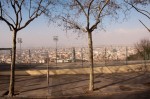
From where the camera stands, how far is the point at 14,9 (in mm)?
16547

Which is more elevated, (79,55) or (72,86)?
(79,55)

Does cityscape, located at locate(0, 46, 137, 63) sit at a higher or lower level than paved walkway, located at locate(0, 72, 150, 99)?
higher

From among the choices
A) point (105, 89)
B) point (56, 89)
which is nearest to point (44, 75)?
point (56, 89)

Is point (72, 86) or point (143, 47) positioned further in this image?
point (143, 47)

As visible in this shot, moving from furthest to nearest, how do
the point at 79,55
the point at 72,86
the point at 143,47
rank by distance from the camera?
the point at 143,47 < the point at 79,55 < the point at 72,86

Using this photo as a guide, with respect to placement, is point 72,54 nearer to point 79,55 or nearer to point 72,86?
point 79,55

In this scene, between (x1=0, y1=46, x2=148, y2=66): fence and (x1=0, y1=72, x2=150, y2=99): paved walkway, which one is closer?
(x1=0, y1=72, x2=150, y2=99): paved walkway

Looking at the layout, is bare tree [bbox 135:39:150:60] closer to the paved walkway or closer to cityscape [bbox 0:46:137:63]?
cityscape [bbox 0:46:137:63]

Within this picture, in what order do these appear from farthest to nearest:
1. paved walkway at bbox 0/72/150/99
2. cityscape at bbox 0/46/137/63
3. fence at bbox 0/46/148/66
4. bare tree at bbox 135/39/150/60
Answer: bare tree at bbox 135/39/150/60 → fence at bbox 0/46/148/66 → cityscape at bbox 0/46/137/63 → paved walkway at bbox 0/72/150/99

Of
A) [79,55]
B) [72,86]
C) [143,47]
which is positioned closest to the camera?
[72,86]

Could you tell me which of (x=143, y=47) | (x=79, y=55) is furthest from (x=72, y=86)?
(x=143, y=47)

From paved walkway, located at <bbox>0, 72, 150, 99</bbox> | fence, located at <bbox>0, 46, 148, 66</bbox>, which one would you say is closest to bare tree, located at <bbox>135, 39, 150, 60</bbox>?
fence, located at <bbox>0, 46, 148, 66</bbox>

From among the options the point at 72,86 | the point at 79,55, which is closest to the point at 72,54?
the point at 79,55

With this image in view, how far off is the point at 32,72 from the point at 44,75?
1071mm
